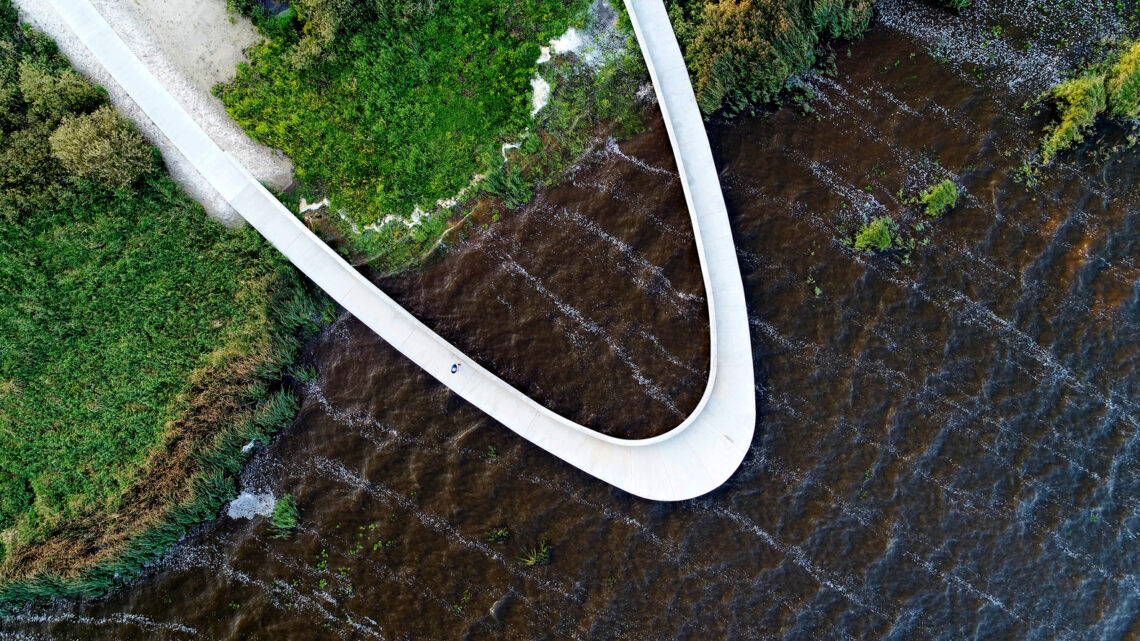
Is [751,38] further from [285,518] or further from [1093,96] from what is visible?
[285,518]

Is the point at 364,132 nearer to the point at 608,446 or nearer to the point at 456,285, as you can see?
the point at 456,285

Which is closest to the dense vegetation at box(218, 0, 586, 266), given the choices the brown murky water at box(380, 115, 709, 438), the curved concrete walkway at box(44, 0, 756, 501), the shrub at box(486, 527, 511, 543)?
the curved concrete walkway at box(44, 0, 756, 501)

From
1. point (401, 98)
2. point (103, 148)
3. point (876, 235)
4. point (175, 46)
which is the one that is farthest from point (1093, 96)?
point (103, 148)

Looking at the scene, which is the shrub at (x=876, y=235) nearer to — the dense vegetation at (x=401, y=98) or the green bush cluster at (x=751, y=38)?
the green bush cluster at (x=751, y=38)

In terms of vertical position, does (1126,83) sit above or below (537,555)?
above

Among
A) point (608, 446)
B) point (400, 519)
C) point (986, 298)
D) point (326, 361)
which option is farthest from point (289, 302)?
point (986, 298)

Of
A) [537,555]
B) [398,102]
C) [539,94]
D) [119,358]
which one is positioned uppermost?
[539,94]

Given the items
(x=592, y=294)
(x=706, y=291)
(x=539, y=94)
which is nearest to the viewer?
(x=706, y=291)

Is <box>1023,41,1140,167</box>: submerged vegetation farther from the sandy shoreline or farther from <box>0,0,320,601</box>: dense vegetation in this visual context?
the sandy shoreline
